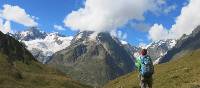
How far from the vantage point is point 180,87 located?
1635 inches

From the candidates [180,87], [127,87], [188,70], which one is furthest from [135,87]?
[180,87]

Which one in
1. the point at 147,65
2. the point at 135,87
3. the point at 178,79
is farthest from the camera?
the point at 135,87

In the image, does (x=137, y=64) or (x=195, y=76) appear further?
(x=195, y=76)

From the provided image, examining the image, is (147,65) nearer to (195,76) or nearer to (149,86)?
(149,86)

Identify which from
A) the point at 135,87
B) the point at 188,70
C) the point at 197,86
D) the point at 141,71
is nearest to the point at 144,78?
the point at 141,71

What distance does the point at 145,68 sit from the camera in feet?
105

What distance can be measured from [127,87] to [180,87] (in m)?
15.4

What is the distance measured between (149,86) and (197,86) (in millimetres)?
7948

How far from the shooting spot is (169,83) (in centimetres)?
4862

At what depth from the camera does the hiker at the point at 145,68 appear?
31.9 metres

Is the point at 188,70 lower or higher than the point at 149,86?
higher

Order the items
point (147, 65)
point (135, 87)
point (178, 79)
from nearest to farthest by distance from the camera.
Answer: point (147, 65) < point (178, 79) < point (135, 87)

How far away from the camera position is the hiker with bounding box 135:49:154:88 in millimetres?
31875

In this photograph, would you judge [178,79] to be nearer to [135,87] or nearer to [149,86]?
[135,87]
